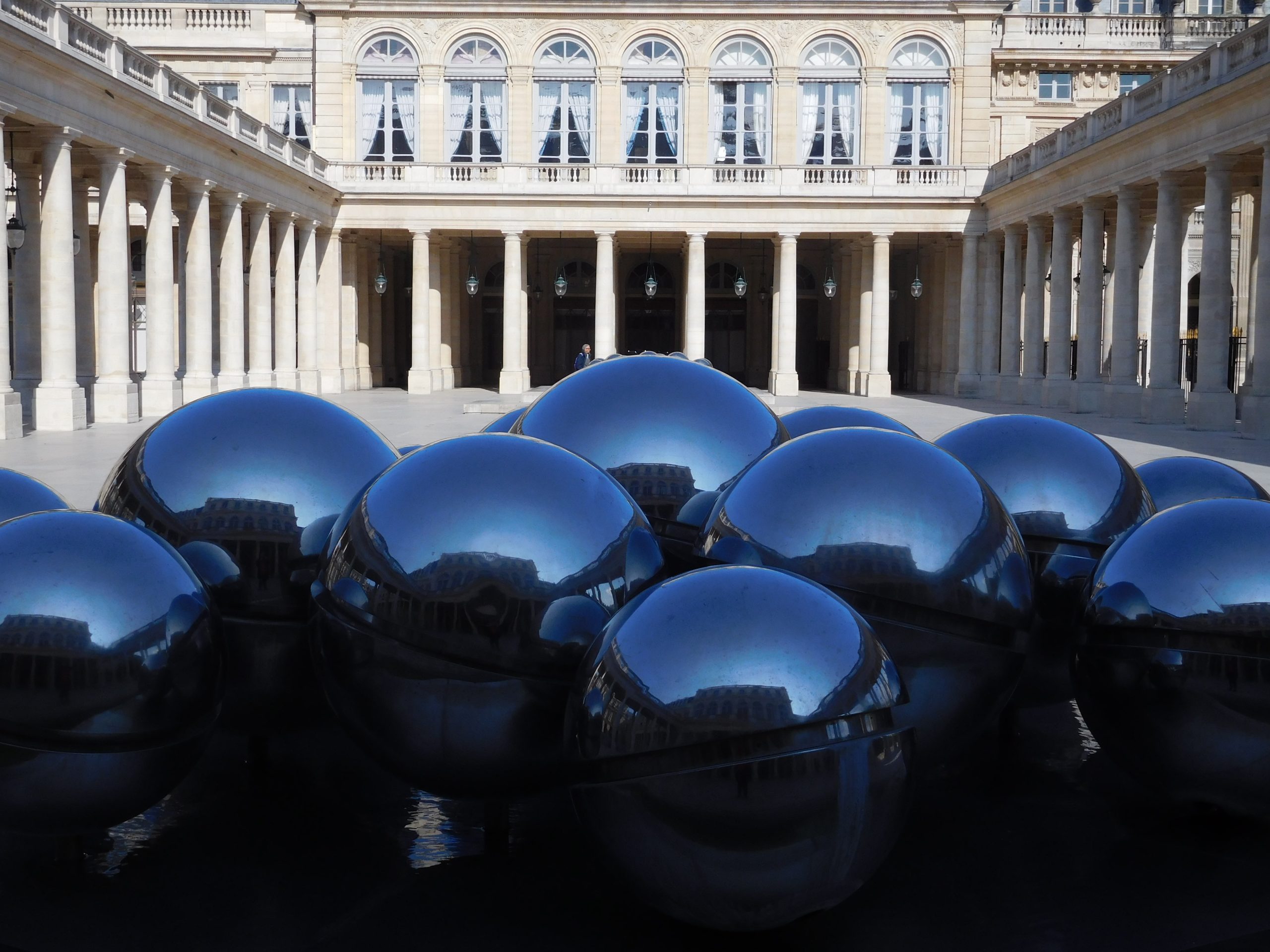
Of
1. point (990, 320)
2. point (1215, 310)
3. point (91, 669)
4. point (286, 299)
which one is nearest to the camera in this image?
point (91, 669)

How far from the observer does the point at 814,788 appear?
380cm

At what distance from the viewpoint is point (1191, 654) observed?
4762 millimetres

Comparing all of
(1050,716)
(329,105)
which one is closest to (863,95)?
(329,105)

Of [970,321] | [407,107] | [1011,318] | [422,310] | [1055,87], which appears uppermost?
[1055,87]

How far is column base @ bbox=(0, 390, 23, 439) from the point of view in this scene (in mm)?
22641

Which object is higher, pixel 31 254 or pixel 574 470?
pixel 31 254

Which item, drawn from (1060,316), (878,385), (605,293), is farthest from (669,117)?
(1060,316)

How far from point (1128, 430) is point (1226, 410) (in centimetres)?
221

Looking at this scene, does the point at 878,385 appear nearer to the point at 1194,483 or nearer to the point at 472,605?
the point at 1194,483

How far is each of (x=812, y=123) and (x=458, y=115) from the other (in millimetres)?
13490

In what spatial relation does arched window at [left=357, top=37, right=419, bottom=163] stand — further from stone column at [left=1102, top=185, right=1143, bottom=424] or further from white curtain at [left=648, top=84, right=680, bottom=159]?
stone column at [left=1102, top=185, right=1143, bottom=424]

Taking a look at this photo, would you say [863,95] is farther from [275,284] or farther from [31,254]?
Result: [31,254]

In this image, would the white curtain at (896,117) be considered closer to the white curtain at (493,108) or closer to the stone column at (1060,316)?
the stone column at (1060,316)

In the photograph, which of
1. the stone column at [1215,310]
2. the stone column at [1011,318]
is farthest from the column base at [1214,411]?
the stone column at [1011,318]
